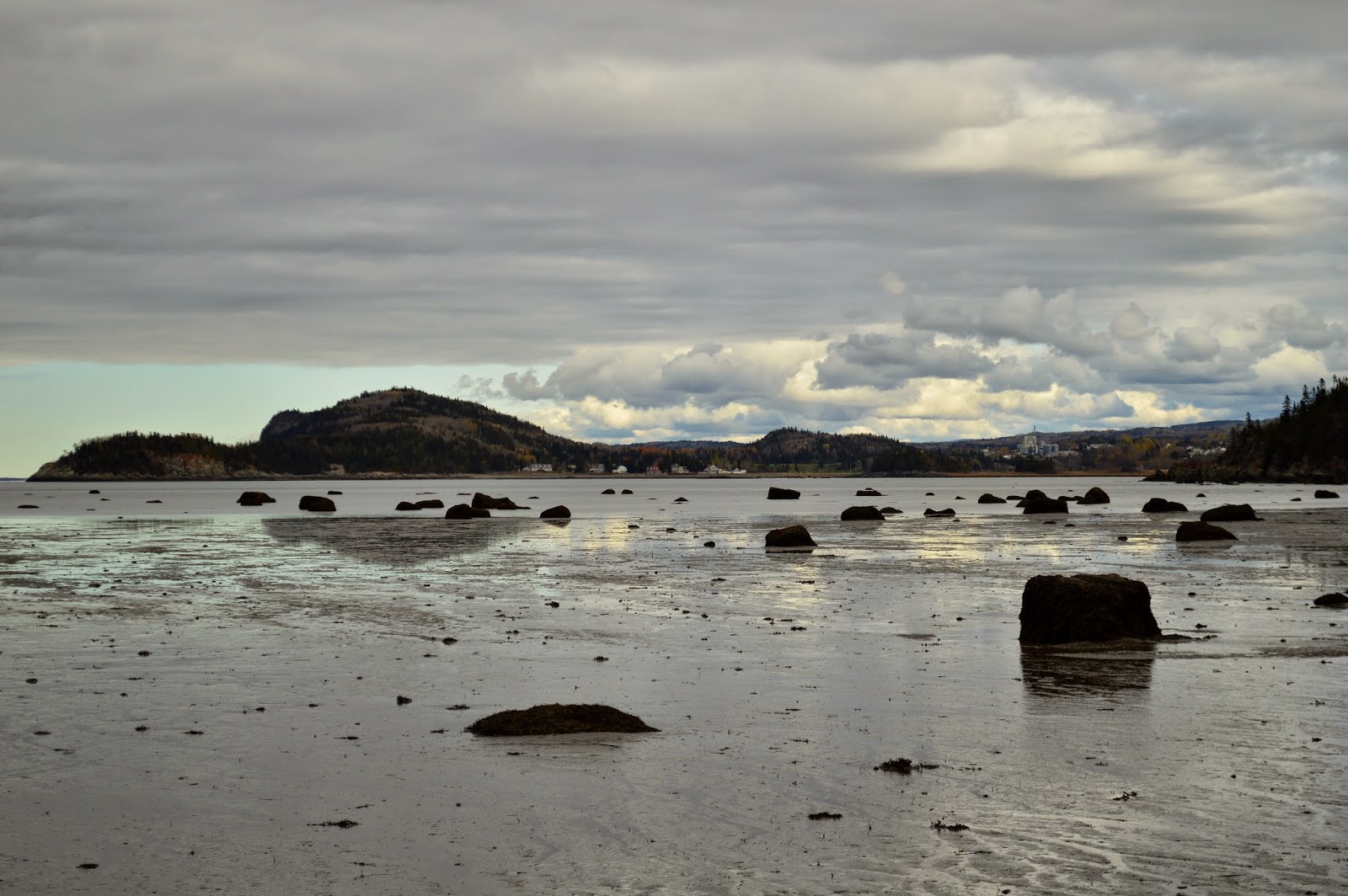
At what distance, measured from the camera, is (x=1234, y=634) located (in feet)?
80.4

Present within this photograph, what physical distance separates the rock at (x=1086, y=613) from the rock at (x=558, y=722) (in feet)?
36.0

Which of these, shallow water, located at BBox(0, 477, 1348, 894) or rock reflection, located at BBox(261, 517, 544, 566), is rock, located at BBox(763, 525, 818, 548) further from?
shallow water, located at BBox(0, 477, 1348, 894)

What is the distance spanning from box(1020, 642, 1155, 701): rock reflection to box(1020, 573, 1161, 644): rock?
593 millimetres

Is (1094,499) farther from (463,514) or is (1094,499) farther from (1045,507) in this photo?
(463,514)

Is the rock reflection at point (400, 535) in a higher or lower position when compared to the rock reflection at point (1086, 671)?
higher

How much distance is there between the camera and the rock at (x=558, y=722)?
52.7 ft

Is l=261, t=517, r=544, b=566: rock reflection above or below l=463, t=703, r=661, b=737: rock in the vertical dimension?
above

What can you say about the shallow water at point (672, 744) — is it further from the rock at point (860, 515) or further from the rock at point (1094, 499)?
the rock at point (1094, 499)

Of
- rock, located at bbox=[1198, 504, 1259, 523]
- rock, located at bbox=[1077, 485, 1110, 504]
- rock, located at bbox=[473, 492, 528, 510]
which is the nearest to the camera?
rock, located at bbox=[1198, 504, 1259, 523]

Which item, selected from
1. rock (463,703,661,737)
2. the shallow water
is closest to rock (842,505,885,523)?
the shallow water

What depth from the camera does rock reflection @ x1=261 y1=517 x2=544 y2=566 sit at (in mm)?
53656

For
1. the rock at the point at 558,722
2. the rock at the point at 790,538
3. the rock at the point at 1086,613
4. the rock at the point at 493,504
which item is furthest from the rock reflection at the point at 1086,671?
the rock at the point at 493,504

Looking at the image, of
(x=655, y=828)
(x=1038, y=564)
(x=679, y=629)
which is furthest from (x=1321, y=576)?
(x=655, y=828)

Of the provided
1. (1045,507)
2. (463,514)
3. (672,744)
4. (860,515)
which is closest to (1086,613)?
(672,744)
